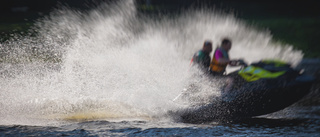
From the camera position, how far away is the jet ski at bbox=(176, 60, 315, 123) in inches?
220

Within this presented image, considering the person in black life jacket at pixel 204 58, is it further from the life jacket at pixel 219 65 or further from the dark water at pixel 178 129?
the dark water at pixel 178 129

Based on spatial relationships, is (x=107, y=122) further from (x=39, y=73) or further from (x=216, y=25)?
(x=216, y=25)

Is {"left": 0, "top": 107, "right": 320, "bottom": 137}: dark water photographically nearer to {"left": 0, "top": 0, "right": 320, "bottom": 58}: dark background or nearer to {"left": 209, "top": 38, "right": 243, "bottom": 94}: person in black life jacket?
{"left": 209, "top": 38, "right": 243, "bottom": 94}: person in black life jacket

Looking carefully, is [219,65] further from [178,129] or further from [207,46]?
[178,129]

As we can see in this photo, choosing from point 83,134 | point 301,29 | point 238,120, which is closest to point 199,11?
point 301,29

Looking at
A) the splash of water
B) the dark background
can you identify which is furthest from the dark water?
the dark background

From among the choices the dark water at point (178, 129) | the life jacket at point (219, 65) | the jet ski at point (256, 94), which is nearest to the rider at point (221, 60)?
the life jacket at point (219, 65)

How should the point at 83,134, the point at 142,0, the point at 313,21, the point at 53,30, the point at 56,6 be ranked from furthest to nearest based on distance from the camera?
the point at 142,0
the point at 56,6
the point at 313,21
the point at 53,30
the point at 83,134

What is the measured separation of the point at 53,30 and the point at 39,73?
17.8 feet

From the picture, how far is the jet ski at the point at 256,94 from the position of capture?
558 cm

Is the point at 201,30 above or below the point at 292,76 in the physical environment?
above

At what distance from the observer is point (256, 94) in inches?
227

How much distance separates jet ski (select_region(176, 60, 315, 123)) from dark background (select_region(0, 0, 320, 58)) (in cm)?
752

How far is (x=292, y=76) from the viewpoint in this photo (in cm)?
557
